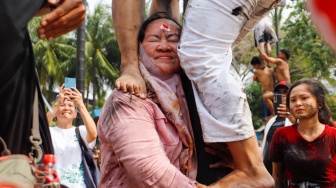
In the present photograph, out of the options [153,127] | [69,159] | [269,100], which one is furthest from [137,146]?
[269,100]

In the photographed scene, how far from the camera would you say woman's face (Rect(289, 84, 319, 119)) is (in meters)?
5.05

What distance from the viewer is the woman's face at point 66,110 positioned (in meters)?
6.27

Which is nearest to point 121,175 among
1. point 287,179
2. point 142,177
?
point 142,177

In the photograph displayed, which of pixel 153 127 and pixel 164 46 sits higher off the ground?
pixel 164 46

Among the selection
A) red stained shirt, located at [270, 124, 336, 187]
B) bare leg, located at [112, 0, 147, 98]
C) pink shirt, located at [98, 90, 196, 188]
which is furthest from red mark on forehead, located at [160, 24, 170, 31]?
red stained shirt, located at [270, 124, 336, 187]

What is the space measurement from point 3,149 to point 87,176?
381 centimetres

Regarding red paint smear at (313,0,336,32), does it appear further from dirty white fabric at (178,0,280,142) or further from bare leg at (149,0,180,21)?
bare leg at (149,0,180,21)

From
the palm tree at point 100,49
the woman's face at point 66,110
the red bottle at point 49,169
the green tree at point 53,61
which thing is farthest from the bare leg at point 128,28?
the palm tree at point 100,49

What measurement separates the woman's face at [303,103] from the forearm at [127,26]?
75.9 inches

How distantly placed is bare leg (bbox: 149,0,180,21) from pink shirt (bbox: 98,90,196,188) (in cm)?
73

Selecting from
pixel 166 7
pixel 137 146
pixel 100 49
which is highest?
pixel 166 7

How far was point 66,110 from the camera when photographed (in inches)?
250

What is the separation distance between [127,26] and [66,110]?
2875 millimetres

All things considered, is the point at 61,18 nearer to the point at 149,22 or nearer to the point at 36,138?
the point at 36,138
